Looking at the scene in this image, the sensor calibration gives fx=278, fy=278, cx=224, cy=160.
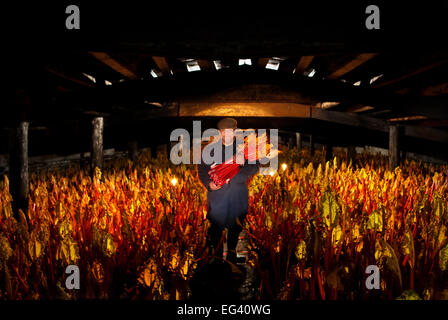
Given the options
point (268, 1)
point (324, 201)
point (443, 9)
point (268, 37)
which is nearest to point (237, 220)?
point (324, 201)

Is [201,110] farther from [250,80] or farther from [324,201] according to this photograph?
[324,201]

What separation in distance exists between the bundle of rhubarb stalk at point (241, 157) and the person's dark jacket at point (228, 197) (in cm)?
4

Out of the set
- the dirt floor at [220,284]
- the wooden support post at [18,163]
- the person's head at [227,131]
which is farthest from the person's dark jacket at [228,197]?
the wooden support post at [18,163]

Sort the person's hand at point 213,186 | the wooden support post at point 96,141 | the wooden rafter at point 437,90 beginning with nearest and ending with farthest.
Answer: the person's hand at point 213,186, the wooden rafter at point 437,90, the wooden support post at point 96,141

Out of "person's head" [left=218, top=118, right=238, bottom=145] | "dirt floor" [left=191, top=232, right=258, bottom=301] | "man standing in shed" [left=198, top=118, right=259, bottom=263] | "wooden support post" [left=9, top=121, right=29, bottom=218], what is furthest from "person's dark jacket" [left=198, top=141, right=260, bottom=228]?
"wooden support post" [left=9, top=121, right=29, bottom=218]

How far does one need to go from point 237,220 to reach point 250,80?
58.2 inches

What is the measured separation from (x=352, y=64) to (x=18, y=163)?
344 cm

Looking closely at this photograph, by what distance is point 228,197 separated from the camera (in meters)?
2.28

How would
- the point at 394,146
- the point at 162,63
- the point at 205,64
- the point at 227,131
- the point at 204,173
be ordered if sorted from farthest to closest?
the point at 394,146, the point at 205,64, the point at 162,63, the point at 204,173, the point at 227,131

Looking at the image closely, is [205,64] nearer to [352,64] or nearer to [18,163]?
[352,64]

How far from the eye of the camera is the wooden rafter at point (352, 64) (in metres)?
2.13

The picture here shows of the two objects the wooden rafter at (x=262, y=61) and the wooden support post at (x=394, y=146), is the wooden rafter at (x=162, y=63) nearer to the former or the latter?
→ the wooden rafter at (x=262, y=61)

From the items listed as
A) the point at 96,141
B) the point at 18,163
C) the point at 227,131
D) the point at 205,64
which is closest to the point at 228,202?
the point at 227,131
